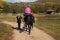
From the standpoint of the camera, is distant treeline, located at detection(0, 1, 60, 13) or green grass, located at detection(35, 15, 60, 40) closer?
green grass, located at detection(35, 15, 60, 40)

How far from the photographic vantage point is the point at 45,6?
78.0 m

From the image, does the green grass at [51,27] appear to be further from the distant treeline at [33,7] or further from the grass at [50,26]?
the distant treeline at [33,7]

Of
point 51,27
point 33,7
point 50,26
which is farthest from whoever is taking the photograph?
point 33,7

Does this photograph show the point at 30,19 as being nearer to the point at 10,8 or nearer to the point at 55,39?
the point at 55,39

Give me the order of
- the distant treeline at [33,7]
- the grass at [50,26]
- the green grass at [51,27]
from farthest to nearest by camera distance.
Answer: the distant treeline at [33,7]
the grass at [50,26]
the green grass at [51,27]

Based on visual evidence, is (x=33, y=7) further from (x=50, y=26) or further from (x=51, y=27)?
(x=51, y=27)

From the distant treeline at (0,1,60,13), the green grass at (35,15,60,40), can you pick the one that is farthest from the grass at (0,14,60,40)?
the distant treeline at (0,1,60,13)

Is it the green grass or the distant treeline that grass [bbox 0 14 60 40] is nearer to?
the green grass

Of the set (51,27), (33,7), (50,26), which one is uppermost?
(51,27)

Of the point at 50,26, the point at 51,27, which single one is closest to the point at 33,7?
the point at 50,26

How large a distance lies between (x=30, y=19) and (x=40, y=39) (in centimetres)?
290

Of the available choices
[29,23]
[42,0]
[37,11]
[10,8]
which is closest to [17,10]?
[10,8]

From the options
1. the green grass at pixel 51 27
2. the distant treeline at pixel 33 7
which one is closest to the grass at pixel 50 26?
the green grass at pixel 51 27

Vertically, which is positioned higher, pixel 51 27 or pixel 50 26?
pixel 51 27
